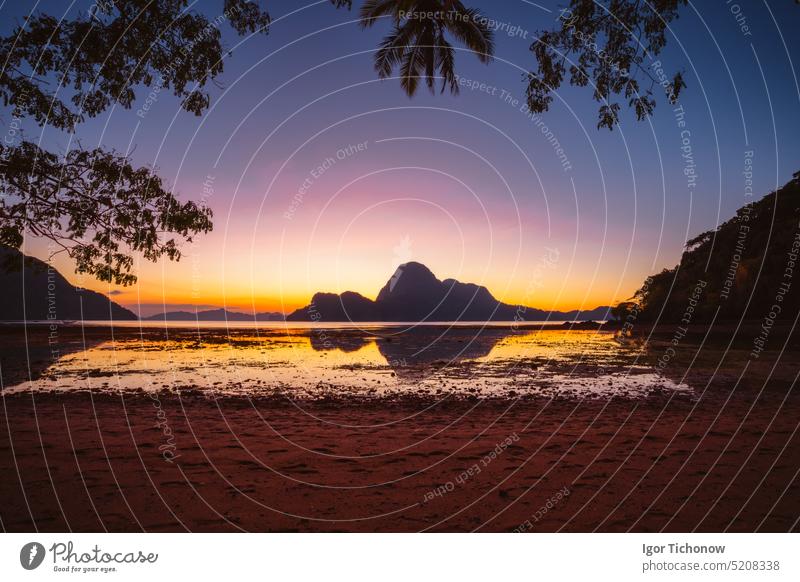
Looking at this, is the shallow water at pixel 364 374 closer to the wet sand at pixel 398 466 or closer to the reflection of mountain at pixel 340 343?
the wet sand at pixel 398 466

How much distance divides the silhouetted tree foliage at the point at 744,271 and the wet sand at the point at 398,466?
2436cm

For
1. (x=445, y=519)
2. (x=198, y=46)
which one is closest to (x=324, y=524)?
(x=445, y=519)

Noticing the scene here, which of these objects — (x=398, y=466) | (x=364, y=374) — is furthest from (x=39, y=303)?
(x=398, y=466)

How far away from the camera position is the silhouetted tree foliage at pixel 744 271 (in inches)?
1364

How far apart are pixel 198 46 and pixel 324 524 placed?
34.9 feet

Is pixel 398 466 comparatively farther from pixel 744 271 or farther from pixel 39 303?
pixel 39 303

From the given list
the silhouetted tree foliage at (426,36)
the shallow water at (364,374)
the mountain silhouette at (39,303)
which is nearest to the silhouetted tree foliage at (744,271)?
the shallow water at (364,374)

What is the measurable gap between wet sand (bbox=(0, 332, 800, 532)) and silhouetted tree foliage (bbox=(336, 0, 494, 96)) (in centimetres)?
1143

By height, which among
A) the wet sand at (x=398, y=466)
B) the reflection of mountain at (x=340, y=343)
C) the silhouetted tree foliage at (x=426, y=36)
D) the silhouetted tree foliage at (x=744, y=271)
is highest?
the silhouetted tree foliage at (x=426, y=36)

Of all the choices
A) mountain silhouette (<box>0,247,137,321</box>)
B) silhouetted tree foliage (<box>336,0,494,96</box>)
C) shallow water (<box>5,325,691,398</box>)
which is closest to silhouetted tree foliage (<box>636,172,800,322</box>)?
shallow water (<box>5,325,691,398</box>)

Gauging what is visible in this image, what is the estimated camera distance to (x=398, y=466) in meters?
7.65

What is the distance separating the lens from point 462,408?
1254 centimetres

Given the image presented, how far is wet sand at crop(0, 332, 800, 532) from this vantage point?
5738 millimetres

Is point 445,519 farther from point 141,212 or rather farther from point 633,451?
point 141,212
